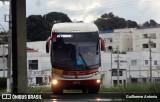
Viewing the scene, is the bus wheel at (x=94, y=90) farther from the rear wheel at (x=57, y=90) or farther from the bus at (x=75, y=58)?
the rear wheel at (x=57, y=90)

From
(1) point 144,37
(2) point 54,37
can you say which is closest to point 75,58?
(2) point 54,37

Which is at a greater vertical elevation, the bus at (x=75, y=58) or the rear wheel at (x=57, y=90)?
the bus at (x=75, y=58)

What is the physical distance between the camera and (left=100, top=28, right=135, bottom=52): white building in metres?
78.3

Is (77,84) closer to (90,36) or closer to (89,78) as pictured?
(89,78)

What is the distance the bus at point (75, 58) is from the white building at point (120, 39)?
49713 millimetres

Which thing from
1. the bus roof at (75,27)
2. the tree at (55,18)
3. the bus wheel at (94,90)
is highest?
the tree at (55,18)

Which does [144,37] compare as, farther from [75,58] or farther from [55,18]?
[75,58]

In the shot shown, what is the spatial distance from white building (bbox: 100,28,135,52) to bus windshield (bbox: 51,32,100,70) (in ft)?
163

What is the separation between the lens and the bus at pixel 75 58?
2562cm

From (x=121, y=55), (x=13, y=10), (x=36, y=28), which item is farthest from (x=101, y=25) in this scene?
(x=13, y=10)

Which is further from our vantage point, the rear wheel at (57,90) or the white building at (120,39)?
the white building at (120,39)

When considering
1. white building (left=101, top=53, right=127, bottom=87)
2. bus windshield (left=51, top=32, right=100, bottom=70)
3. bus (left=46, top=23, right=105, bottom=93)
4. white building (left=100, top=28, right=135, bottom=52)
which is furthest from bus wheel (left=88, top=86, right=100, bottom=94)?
white building (left=100, top=28, right=135, bottom=52)

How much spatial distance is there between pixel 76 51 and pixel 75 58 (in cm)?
39

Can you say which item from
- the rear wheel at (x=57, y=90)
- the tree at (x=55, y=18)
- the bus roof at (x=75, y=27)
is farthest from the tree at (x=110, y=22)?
the rear wheel at (x=57, y=90)
